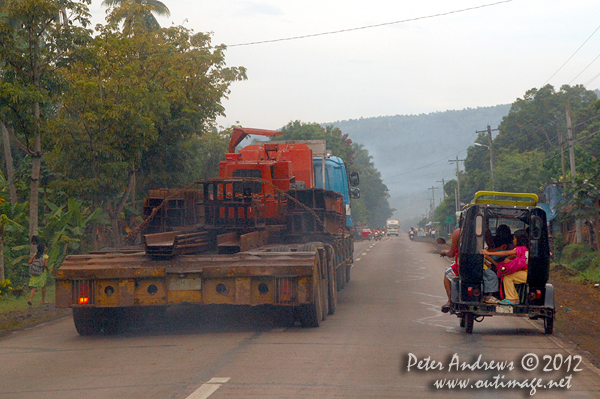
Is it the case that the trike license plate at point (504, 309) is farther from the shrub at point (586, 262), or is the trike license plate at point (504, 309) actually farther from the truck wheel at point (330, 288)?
the shrub at point (586, 262)

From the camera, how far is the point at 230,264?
33.4ft

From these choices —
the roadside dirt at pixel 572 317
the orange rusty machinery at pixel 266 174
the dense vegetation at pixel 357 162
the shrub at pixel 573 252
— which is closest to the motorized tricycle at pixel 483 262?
A: the roadside dirt at pixel 572 317

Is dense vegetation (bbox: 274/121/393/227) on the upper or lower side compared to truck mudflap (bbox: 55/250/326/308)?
upper

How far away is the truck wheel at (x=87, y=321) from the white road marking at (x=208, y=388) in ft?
13.7

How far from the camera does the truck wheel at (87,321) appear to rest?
1073 cm

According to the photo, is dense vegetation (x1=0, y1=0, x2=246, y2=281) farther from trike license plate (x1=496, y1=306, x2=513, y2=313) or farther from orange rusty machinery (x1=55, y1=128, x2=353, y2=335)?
trike license plate (x1=496, y1=306, x2=513, y2=313)

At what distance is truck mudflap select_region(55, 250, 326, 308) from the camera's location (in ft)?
33.1

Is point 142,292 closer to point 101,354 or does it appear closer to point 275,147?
point 101,354

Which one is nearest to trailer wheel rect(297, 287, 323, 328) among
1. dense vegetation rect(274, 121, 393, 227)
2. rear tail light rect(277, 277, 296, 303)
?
rear tail light rect(277, 277, 296, 303)

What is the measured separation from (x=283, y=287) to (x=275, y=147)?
638 centimetres

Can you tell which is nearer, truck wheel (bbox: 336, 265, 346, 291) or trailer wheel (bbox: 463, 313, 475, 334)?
trailer wheel (bbox: 463, 313, 475, 334)

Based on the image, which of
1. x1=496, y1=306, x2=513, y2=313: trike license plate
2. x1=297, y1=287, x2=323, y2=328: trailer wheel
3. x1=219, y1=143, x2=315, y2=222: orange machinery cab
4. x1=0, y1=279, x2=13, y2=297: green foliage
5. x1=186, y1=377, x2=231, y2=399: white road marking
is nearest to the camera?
x1=186, y1=377, x2=231, y2=399: white road marking

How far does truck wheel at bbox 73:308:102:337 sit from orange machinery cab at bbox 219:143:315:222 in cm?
332

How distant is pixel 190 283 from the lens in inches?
400
